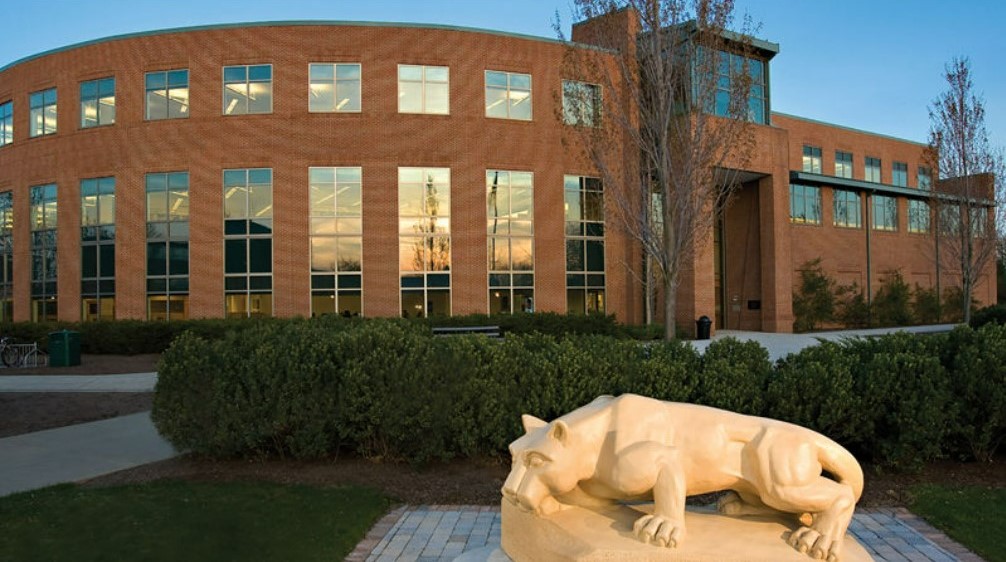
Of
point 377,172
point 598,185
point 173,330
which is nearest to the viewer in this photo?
point 173,330

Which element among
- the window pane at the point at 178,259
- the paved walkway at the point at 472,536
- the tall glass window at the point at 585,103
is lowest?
the paved walkway at the point at 472,536

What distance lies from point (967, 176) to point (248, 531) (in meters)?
30.7

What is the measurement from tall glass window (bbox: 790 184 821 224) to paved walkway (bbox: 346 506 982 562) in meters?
30.8

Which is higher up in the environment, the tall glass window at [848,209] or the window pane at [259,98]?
the window pane at [259,98]

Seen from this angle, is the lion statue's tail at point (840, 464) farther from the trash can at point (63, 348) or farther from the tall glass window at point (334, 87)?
the tall glass window at point (334, 87)

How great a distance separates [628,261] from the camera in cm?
2739

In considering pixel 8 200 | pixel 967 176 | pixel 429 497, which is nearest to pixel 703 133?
pixel 429 497

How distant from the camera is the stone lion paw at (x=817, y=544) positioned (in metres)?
3.05

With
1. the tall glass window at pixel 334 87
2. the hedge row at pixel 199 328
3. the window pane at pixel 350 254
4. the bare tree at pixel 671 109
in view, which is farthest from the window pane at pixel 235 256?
the bare tree at pixel 671 109

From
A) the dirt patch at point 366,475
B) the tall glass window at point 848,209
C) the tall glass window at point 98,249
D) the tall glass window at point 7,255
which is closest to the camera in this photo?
the dirt patch at point 366,475

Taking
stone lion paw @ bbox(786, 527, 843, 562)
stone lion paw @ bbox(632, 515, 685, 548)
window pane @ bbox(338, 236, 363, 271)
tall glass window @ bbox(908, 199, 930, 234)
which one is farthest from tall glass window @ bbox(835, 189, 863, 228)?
stone lion paw @ bbox(632, 515, 685, 548)

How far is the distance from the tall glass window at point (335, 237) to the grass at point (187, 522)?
60.1 ft

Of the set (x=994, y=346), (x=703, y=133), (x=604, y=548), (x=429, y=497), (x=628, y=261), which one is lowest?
(x=429, y=497)

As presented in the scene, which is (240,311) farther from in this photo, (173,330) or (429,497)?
(429,497)
